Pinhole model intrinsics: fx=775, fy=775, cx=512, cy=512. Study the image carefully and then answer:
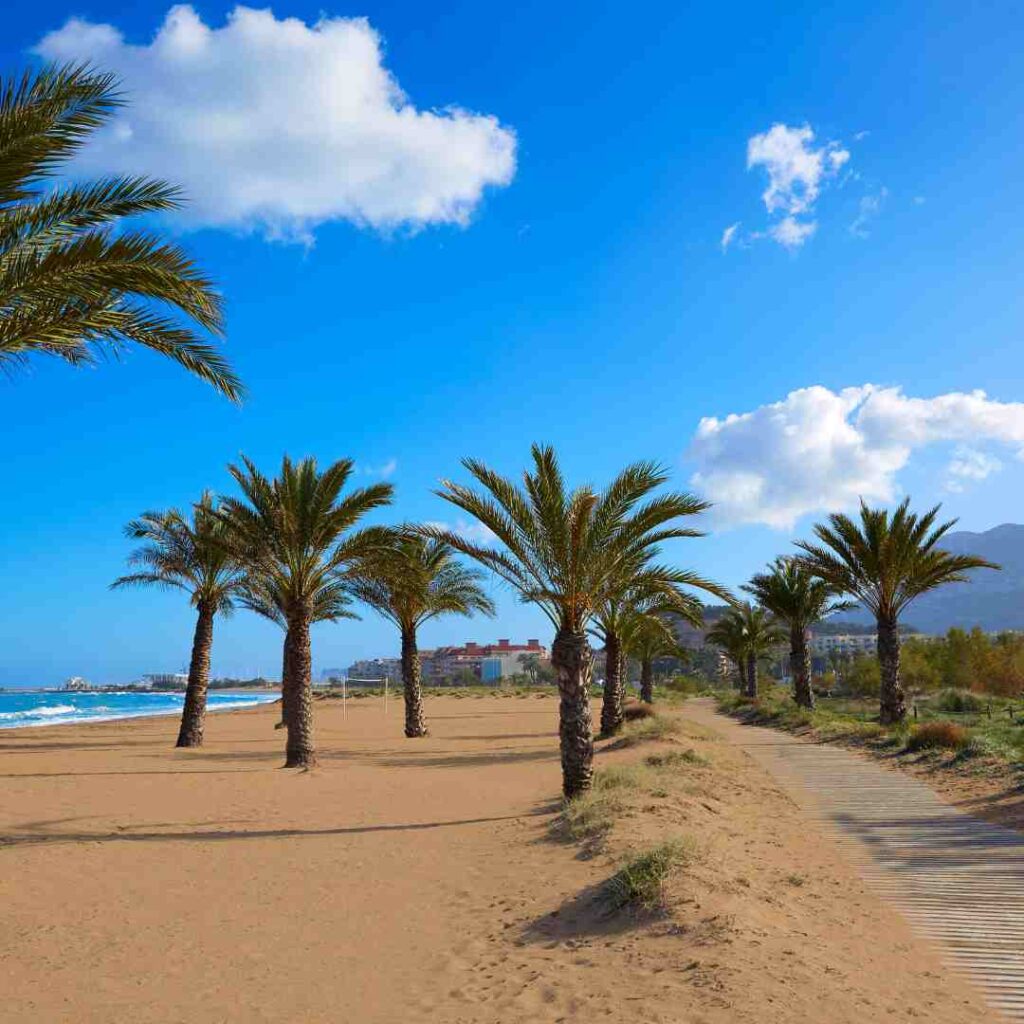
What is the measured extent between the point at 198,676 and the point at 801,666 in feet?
73.9

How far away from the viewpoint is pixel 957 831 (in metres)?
9.27

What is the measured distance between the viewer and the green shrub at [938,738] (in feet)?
51.6

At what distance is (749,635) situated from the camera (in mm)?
41312

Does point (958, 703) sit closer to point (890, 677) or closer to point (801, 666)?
point (801, 666)

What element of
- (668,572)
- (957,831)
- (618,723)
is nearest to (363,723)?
(618,723)

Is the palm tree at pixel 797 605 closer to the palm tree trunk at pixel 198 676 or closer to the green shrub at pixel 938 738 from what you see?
the green shrub at pixel 938 738

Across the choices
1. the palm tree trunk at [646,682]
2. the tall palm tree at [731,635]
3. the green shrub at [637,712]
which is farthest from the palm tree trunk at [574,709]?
the tall palm tree at [731,635]

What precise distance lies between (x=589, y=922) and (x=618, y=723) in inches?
711

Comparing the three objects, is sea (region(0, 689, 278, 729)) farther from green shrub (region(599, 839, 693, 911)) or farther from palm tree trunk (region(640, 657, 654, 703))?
green shrub (region(599, 839, 693, 911))

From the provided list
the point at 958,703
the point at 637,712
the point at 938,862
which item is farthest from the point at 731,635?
the point at 938,862

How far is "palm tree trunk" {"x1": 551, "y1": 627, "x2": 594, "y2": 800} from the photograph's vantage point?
477 inches

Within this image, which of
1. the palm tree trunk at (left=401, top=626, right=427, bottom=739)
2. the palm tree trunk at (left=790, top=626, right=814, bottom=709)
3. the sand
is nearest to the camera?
the sand

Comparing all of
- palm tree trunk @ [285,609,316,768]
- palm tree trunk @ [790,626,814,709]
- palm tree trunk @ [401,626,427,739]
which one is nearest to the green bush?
palm tree trunk @ [790,626,814,709]

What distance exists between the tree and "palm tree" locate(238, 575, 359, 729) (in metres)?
22.7
